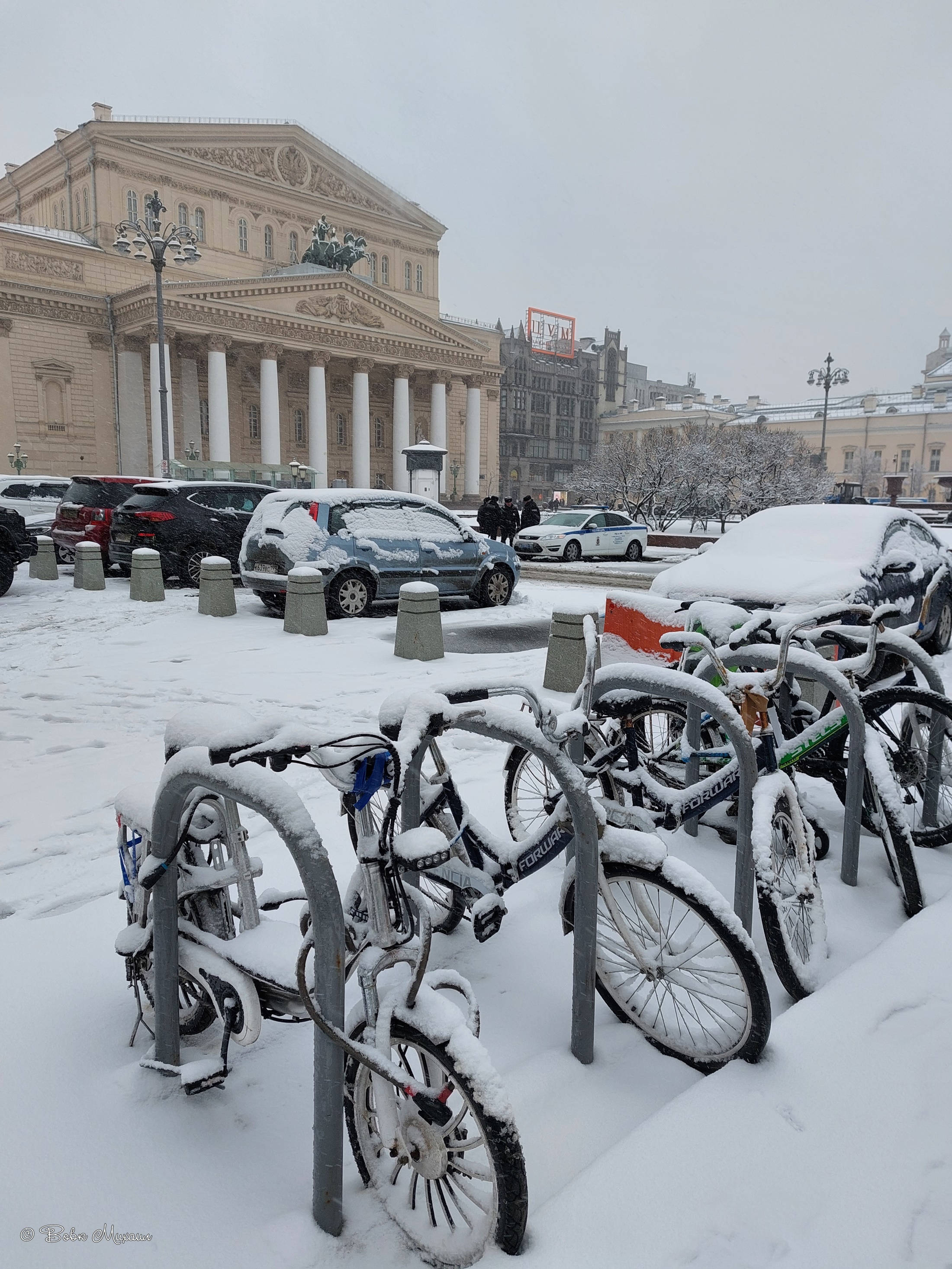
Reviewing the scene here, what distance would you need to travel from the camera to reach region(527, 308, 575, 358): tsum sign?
10181cm

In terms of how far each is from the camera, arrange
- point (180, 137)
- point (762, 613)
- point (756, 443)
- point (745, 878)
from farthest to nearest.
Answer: point (180, 137) → point (756, 443) → point (762, 613) → point (745, 878)

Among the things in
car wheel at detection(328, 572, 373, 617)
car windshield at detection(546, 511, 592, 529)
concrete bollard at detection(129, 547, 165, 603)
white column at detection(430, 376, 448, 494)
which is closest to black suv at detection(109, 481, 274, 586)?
concrete bollard at detection(129, 547, 165, 603)

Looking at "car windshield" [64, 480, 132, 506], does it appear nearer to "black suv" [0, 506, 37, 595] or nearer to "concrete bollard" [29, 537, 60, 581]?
"concrete bollard" [29, 537, 60, 581]

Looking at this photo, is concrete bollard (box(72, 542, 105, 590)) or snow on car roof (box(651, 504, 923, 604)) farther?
concrete bollard (box(72, 542, 105, 590))

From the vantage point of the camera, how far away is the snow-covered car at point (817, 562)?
622cm

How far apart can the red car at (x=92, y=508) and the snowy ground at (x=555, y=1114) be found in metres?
13.0

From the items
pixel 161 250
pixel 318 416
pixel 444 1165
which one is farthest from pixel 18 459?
pixel 444 1165

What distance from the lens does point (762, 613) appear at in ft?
12.8

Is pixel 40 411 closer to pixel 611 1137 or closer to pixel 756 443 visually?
pixel 756 443

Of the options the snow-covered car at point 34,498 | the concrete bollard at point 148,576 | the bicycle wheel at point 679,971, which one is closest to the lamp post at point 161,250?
the snow-covered car at point 34,498

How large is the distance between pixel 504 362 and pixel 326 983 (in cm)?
10503

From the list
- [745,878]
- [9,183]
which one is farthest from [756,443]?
[9,183]

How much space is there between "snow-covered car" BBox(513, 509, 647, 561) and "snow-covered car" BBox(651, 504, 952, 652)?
14608 mm

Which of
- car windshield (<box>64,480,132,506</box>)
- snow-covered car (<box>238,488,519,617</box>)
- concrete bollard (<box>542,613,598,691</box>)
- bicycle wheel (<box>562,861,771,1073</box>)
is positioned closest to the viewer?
bicycle wheel (<box>562,861,771,1073</box>)
